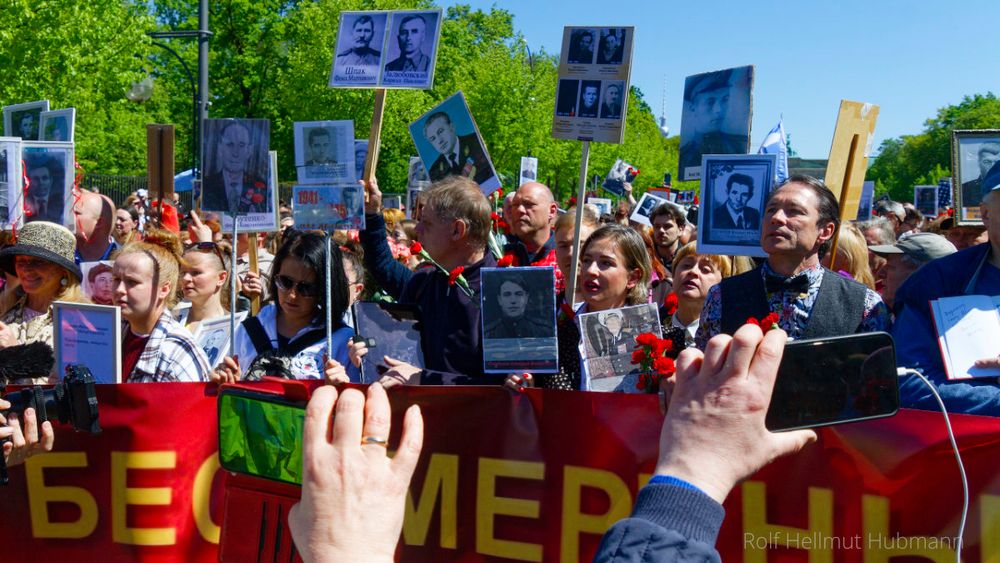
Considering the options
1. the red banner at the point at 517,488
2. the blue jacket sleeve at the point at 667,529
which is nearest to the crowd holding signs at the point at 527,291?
the blue jacket sleeve at the point at 667,529

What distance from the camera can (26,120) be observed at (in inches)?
330

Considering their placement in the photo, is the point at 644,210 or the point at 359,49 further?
the point at 644,210

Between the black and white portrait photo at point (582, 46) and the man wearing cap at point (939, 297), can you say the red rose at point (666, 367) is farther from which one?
the black and white portrait photo at point (582, 46)

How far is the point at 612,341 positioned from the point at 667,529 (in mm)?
2574

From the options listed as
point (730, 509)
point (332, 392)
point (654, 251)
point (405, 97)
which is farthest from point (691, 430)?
point (405, 97)

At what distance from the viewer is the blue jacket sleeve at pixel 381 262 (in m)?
5.28

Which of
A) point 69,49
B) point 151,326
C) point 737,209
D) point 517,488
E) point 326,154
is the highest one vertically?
point 69,49

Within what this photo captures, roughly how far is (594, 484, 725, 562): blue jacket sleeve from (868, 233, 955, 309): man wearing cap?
4232 millimetres

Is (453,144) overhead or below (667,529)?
overhead

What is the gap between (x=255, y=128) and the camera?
5.52 meters

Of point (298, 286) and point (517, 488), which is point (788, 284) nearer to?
point (517, 488)

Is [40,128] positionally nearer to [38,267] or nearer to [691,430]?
[38,267]

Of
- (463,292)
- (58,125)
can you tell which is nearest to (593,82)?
(463,292)

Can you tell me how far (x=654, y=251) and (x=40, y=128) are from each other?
5.24 meters
